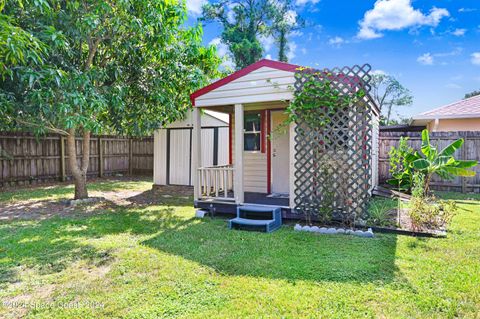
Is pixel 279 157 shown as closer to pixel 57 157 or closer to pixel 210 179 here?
pixel 210 179

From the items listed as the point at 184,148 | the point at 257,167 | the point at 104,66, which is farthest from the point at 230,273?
the point at 184,148

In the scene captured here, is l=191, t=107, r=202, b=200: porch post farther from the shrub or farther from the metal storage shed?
the shrub

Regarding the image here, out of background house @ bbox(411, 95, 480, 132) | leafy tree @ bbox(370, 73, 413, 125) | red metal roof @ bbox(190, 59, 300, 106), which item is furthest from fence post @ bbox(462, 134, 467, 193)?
leafy tree @ bbox(370, 73, 413, 125)

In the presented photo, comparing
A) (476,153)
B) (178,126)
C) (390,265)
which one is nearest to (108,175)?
(178,126)

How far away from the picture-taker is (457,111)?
11.0 m

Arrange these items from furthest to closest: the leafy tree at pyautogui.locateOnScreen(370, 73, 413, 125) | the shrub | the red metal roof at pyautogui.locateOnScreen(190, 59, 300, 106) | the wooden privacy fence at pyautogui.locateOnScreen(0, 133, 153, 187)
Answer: the leafy tree at pyautogui.locateOnScreen(370, 73, 413, 125) → the wooden privacy fence at pyautogui.locateOnScreen(0, 133, 153, 187) → the red metal roof at pyautogui.locateOnScreen(190, 59, 300, 106) → the shrub

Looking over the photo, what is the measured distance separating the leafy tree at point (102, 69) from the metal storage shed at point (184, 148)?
140cm

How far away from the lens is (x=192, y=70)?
9305 millimetres

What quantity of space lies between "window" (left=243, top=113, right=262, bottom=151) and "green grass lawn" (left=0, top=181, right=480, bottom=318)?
3007mm

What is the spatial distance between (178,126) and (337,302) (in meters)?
9.31

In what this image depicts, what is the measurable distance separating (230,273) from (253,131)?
4913 mm

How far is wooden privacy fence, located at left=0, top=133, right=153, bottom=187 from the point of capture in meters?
10.9

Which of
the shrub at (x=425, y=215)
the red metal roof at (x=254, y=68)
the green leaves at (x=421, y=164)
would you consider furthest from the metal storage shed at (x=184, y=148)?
the shrub at (x=425, y=215)

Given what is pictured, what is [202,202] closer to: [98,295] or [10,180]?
[98,295]
